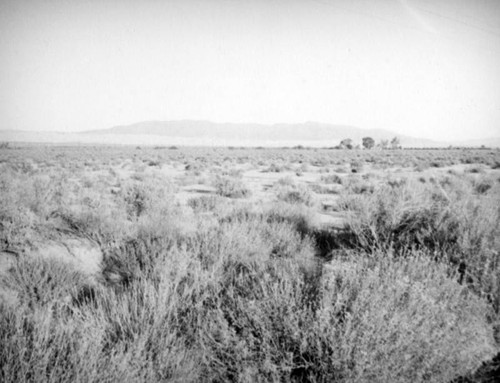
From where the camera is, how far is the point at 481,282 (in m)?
2.86

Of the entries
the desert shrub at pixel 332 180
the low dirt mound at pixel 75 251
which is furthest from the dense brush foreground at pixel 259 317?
the desert shrub at pixel 332 180

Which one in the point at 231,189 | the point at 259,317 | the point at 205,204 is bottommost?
the point at 205,204

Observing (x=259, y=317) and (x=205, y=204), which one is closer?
(x=259, y=317)

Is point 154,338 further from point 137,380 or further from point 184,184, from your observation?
point 184,184

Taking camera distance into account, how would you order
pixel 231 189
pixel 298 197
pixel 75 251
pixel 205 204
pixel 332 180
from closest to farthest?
pixel 75 251 < pixel 205 204 < pixel 298 197 < pixel 231 189 < pixel 332 180

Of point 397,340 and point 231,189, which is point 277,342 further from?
point 231,189

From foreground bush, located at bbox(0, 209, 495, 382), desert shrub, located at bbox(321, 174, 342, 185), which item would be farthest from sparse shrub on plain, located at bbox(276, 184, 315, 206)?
foreground bush, located at bbox(0, 209, 495, 382)

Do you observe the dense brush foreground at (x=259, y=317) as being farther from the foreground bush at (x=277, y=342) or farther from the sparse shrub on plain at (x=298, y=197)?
the sparse shrub on plain at (x=298, y=197)

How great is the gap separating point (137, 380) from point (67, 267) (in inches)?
97.5

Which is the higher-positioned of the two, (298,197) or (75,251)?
(298,197)

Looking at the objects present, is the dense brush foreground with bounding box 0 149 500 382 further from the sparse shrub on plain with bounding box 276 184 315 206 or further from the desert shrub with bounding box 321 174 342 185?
the desert shrub with bounding box 321 174 342 185

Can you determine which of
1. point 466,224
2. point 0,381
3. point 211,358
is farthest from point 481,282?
point 0,381

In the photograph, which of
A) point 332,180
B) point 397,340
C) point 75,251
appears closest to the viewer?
point 397,340

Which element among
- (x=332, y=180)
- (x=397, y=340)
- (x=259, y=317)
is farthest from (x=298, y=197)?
(x=397, y=340)
